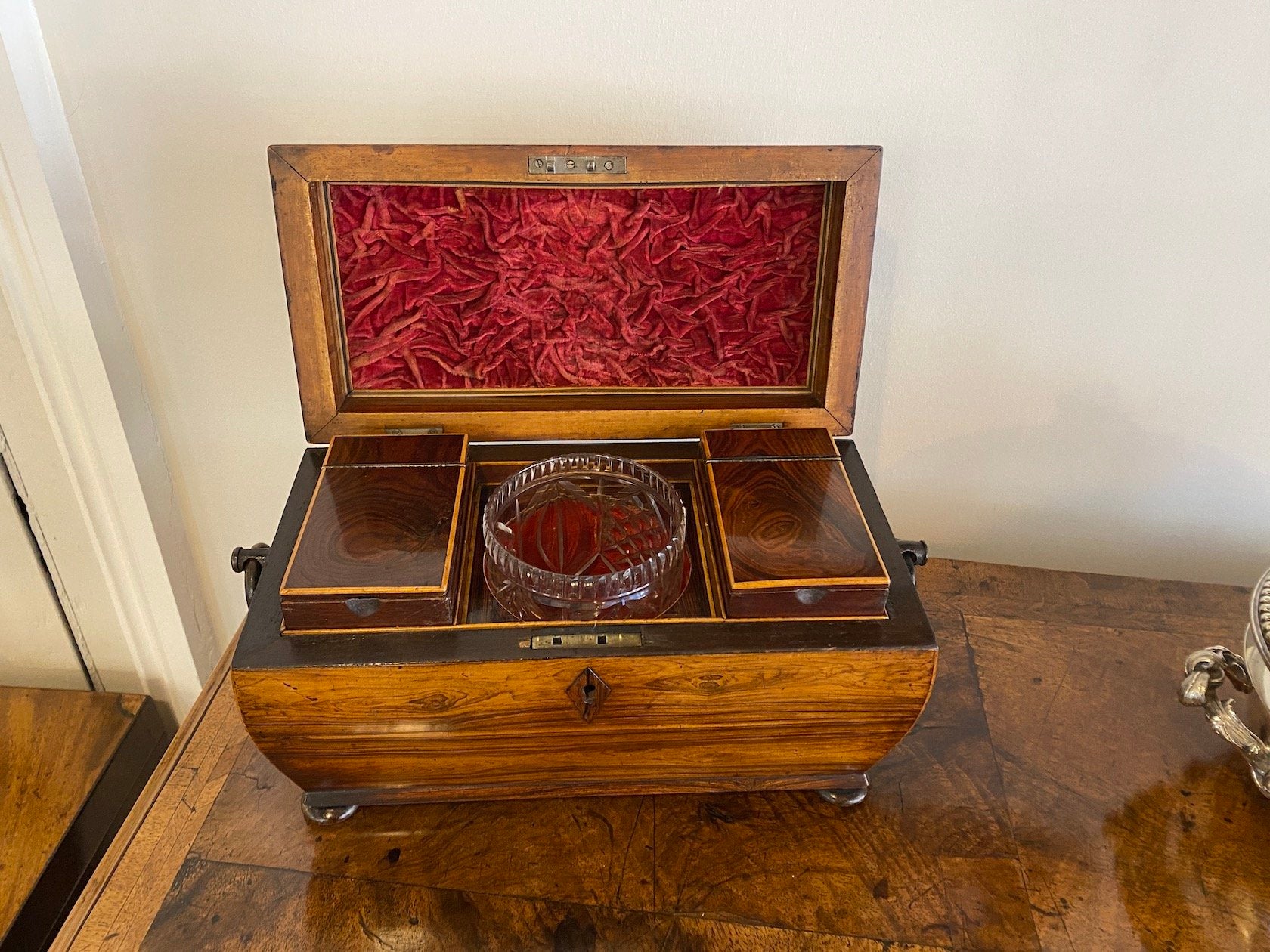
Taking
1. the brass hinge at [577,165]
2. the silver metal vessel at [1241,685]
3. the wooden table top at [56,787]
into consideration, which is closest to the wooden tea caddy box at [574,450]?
the brass hinge at [577,165]

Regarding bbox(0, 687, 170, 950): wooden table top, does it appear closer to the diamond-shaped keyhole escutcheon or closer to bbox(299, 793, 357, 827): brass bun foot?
bbox(299, 793, 357, 827): brass bun foot

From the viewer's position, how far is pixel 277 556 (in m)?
0.84

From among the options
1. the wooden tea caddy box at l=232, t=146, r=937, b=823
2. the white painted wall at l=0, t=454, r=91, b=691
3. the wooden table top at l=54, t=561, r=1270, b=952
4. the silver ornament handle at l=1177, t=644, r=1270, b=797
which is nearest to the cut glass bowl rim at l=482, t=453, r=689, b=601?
the wooden tea caddy box at l=232, t=146, r=937, b=823

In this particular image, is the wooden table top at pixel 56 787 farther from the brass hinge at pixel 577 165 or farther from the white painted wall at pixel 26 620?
the brass hinge at pixel 577 165

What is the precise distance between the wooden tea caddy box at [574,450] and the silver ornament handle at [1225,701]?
297mm

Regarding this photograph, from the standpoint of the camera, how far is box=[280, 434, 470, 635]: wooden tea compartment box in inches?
30.1

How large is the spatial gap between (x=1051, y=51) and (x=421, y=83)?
0.65 meters

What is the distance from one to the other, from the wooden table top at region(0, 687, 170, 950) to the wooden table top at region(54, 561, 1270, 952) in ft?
1.21

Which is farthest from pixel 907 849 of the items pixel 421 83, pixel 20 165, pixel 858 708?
pixel 20 165

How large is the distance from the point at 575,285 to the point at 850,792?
588mm

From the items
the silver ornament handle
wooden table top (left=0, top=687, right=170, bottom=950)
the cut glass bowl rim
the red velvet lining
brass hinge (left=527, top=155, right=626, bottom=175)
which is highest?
brass hinge (left=527, top=155, right=626, bottom=175)

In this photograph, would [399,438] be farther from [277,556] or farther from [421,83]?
[421,83]

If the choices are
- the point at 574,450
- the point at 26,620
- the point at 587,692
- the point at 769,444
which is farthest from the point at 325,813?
the point at 26,620

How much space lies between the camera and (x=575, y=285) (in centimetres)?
96
